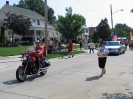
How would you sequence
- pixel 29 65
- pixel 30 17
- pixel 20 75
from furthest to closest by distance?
1. pixel 30 17
2. pixel 29 65
3. pixel 20 75

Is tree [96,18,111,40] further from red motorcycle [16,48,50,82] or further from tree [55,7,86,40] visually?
red motorcycle [16,48,50,82]

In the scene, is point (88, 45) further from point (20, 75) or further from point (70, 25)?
point (20, 75)

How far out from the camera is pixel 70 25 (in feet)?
93.6

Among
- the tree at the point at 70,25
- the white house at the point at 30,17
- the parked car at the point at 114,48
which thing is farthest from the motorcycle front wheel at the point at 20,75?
the white house at the point at 30,17

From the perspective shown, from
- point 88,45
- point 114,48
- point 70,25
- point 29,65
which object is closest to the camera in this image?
point 29,65

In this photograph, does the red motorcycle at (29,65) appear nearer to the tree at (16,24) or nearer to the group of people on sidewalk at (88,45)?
the group of people on sidewalk at (88,45)

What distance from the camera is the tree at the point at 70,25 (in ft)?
93.5

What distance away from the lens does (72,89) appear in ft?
26.8

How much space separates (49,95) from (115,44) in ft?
70.6

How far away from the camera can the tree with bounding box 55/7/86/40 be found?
2850cm

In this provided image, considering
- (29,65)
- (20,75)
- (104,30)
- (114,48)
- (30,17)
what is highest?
(30,17)

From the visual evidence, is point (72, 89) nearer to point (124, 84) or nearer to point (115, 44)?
point (124, 84)

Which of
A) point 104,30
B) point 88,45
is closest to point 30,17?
point 104,30

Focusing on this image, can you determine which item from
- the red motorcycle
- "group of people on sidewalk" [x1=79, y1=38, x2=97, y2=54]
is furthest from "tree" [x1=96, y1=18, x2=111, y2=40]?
the red motorcycle
